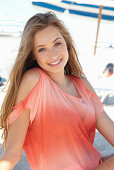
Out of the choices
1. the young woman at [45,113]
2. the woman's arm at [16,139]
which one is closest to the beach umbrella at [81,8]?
the young woman at [45,113]

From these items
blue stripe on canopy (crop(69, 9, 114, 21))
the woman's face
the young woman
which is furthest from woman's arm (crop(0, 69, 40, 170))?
blue stripe on canopy (crop(69, 9, 114, 21))

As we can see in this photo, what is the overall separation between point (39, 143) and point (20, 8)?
16256mm

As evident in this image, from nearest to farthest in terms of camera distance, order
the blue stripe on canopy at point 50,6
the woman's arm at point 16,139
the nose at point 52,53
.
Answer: the woman's arm at point 16,139 < the nose at point 52,53 < the blue stripe on canopy at point 50,6

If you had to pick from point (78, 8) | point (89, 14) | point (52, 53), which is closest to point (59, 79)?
point (52, 53)

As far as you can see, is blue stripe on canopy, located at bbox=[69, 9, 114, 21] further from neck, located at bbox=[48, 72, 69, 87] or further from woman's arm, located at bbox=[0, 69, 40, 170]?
woman's arm, located at bbox=[0, 69, 40, 170]

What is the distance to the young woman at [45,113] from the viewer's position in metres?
1.11

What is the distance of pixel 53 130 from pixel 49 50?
0.46m

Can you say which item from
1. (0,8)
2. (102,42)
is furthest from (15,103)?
(0,8)

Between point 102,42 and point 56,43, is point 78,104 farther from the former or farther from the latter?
point 102,42

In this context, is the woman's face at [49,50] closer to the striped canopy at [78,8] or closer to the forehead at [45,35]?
the forehead at [45,35]

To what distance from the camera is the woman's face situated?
1246 mm

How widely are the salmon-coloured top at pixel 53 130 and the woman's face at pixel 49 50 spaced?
94mm

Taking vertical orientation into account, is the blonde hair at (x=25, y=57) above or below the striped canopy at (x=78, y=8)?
below

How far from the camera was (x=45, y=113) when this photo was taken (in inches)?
44.4
